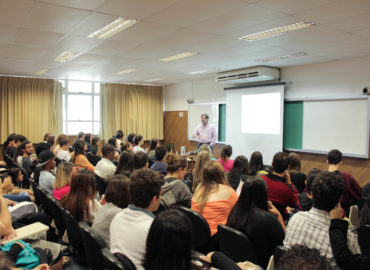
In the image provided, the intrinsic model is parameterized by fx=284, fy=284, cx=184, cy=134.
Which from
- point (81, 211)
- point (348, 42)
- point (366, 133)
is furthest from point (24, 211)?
point (366, 133)

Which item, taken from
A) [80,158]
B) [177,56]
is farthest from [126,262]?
[177,56]

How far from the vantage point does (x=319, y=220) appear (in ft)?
5.61

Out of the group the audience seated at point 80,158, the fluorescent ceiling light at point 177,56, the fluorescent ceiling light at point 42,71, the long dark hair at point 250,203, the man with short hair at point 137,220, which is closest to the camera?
the man with short hair at point 137,220

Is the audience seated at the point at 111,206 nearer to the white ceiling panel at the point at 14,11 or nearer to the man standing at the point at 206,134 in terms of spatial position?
the white ceiling panel at the point at 14,11

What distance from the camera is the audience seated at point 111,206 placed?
2180 millimetres

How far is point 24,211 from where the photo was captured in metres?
2.72

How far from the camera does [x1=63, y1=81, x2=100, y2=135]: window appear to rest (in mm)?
9555

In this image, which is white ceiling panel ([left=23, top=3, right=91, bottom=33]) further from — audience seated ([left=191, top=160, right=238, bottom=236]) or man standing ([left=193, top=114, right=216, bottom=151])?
man standing ([left=193, top=114, right=216, bottom=151])

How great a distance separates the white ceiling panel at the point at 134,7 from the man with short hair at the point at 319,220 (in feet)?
7.60

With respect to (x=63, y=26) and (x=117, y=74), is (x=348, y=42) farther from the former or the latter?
(x=117, y=74)

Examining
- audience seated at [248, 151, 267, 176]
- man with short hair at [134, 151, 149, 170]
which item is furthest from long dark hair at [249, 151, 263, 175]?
man with short hair at [134, 151, 149, 170]

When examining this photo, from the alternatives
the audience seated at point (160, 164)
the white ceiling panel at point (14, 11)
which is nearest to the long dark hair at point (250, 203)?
the audience seated at point (160, 164)

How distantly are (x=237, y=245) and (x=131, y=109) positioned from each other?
8.83 metres

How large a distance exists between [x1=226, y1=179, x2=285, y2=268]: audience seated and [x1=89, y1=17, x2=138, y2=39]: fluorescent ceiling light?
2719 millimetres
